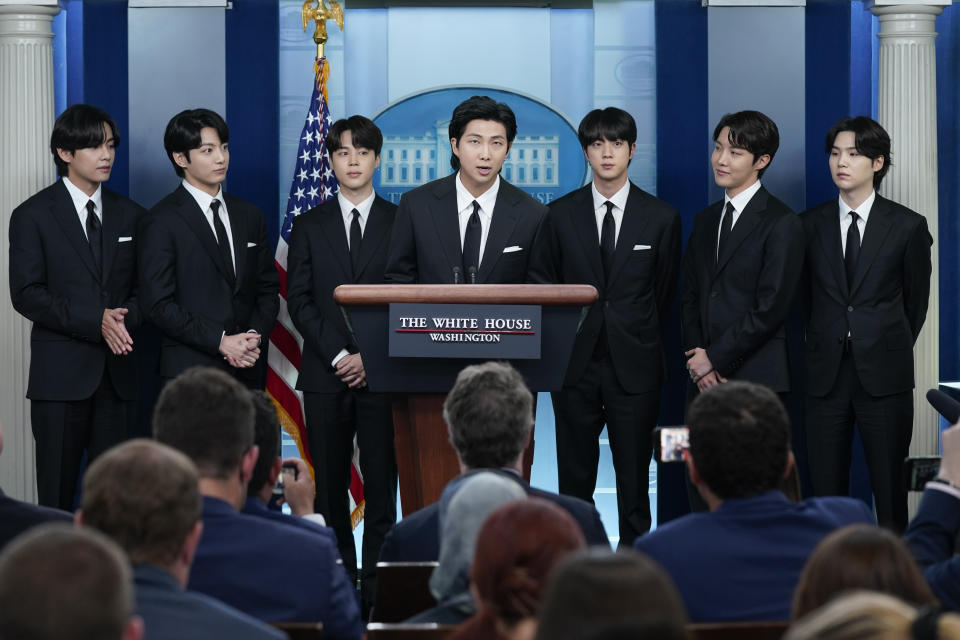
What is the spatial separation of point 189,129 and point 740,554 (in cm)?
338

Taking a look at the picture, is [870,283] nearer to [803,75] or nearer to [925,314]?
[925,314]

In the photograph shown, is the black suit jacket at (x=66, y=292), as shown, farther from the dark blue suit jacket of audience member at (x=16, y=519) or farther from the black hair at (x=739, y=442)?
the black hair at (x=739, y=442)

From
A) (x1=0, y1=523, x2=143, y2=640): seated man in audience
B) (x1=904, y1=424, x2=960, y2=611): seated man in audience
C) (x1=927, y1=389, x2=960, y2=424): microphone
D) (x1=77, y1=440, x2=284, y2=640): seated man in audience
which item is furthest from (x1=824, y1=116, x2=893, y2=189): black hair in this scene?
(x1=0, y1=523, x2=143, y2=640): seated man in audience

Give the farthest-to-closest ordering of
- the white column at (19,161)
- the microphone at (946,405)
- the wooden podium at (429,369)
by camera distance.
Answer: the white column at (19,161) → the microphone at (946,405) → the wooden podium at (429,369)

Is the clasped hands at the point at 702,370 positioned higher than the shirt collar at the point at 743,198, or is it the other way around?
the shirt collar at the point at 743,198

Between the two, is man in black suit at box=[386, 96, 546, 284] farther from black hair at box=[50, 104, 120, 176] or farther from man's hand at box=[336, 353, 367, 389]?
black hair at box=[50, 104, 120, 176]

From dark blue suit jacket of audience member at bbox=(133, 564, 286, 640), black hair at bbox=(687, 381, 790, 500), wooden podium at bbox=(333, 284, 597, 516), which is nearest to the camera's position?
dark blue suit jacket of audience member at bbox=(133, 564, 286, 640)

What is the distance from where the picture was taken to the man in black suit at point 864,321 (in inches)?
187

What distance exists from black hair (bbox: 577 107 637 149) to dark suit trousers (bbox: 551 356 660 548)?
90cm

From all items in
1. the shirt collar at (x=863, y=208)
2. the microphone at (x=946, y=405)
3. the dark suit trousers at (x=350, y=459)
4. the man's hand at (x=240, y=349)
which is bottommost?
the dark suit trousers at (x=350, y=459)

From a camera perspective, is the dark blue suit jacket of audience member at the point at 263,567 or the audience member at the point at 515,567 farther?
the dark blue suit jacket of audience member at the point at 263,567

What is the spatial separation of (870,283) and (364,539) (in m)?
2.19

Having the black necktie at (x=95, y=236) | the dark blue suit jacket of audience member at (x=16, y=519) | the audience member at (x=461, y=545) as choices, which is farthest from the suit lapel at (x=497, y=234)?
the audience member at (x=461, y=545)

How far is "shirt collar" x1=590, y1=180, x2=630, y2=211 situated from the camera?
4973 millimetres
